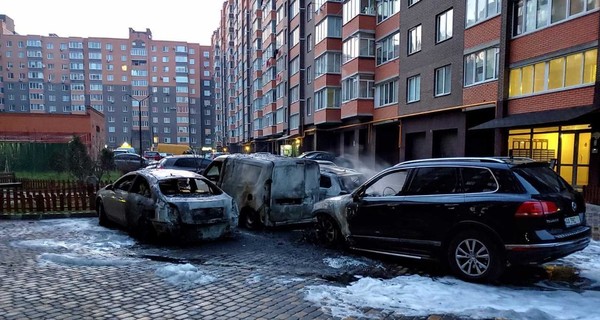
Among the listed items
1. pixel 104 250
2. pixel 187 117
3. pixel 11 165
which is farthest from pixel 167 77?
pixel 104 250

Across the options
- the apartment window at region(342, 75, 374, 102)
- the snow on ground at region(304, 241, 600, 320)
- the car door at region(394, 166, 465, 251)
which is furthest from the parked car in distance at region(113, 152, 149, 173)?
the snow on ground at region(304, 241, 600, 320)

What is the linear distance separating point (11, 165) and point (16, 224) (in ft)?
66.8

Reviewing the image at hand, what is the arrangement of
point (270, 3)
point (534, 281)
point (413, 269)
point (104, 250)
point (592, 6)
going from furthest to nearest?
point (270, 3) < point (592, 6) < point (104, 250) < point (413, 269) < point (534, 281)

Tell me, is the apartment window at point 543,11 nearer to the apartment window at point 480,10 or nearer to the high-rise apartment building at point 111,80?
the apartment window at point 480,10

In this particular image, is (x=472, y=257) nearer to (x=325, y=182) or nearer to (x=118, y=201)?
(x=325, y=182)

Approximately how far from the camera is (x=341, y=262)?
20.5 feet

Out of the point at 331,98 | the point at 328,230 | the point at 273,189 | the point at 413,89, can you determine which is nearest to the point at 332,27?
the point at 331,98

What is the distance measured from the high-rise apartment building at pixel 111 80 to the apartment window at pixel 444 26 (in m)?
83.7

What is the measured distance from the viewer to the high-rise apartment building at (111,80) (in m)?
93.4

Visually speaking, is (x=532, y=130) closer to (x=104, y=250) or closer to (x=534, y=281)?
(x=534, y=281)

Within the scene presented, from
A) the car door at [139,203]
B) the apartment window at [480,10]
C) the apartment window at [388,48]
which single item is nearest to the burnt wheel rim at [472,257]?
the car door at [139,203]

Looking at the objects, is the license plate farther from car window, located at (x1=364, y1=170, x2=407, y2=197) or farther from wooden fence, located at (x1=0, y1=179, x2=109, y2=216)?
wooden fence, located at (x1=0, y1=179, x2=109, y2=216)

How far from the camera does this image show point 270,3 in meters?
51.1

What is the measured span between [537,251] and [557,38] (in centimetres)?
1348
